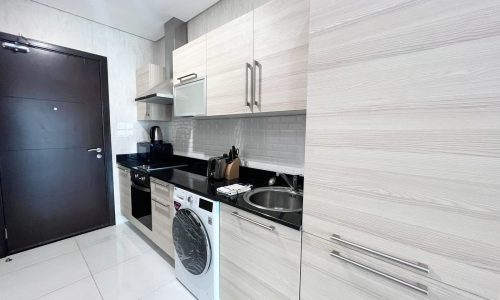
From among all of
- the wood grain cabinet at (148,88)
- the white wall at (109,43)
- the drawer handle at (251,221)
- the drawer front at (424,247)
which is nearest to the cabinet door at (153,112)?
the wood grain cabinet at (148,88)

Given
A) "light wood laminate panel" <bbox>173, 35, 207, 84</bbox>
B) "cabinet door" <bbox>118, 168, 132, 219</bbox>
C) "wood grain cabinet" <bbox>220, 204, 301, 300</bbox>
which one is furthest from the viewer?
"cabinet door" <bbox>118, 168, 132, 219</bbox>

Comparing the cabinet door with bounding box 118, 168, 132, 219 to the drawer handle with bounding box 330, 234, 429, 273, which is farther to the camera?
the cabinet door with bounding box 118, 168, 132, 219

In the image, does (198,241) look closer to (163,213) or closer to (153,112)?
(163,213)

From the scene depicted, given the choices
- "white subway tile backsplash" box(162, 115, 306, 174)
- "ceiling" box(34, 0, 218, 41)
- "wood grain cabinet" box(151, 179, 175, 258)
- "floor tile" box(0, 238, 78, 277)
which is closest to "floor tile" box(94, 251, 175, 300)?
"wood grain cabinet" box(151, 179, 175, 258)

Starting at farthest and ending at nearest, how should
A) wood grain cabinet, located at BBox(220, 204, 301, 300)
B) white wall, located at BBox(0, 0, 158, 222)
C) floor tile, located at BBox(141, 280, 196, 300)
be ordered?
white wall, located at BBox(0, 0, 158, 222), floor tile, located at BBox(141, 280, 196, 300), wood grain cabinet, located at BBox(220, 204, 301, 300)

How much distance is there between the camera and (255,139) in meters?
1.88

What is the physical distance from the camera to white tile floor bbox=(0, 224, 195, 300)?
159 centimetres

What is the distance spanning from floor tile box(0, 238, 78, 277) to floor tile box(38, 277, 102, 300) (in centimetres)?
68

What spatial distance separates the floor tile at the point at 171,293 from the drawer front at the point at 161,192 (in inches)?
26.7

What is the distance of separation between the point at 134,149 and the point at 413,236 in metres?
3.18

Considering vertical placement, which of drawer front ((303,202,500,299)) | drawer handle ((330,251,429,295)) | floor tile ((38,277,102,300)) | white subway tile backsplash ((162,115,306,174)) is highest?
white subway tile backsplash ((162,115,306,174))

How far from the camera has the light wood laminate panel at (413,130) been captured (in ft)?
1.75

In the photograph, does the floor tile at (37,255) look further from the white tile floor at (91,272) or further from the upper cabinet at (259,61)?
the upper cabinet at (259,61)

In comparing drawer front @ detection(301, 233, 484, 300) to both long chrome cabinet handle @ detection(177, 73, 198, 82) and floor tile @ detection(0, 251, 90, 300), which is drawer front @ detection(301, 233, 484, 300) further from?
floor tile @ detection(0, 251, 90, 300)
